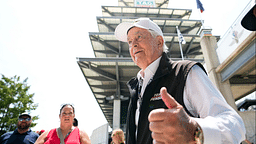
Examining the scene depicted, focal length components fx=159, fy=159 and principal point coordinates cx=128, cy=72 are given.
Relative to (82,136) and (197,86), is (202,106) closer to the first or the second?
(197,86)

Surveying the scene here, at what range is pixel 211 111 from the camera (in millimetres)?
934

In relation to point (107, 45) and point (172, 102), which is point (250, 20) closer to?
Answer: point (172, 102)

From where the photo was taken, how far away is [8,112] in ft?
53.6

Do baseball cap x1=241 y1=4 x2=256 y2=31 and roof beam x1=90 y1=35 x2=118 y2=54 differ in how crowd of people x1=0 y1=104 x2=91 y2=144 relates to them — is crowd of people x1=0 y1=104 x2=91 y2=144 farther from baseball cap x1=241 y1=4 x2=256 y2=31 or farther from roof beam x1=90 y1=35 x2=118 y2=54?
roof beam x1=90 y1=35 x2=118 y2=54

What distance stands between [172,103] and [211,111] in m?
0.35

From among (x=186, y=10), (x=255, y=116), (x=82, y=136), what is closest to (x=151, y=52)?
(x=82, y=136)

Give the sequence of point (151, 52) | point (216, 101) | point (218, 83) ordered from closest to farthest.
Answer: point (216, 101) < point (151, 52) < point (218, 83)

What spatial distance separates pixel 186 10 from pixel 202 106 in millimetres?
31022

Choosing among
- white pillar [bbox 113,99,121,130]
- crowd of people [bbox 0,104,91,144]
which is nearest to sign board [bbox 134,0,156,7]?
white pillar [bbox 113,99,121,130]

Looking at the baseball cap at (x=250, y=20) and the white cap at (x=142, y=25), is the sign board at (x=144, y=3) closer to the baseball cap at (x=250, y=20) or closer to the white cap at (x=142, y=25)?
the baseball cap at (x=250, y=20)

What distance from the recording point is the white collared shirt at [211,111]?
29.3 inches

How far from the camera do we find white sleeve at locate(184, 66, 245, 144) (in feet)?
2.44

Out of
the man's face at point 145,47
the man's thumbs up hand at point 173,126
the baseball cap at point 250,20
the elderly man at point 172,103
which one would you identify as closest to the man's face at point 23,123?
the elderly man at point 172,103

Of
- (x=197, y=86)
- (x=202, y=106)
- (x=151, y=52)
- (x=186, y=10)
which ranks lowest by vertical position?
(x=202, y=106)
